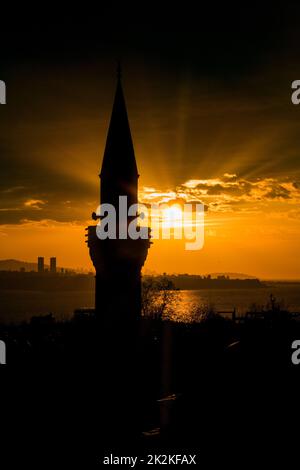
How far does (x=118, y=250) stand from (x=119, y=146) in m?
4.56

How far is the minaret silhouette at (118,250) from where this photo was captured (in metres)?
22.7

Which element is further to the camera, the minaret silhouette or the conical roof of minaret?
the conical roof of minaret

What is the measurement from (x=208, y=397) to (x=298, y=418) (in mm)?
2249

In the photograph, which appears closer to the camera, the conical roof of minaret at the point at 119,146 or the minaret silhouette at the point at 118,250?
the minaret silhouette at the point at 118,250

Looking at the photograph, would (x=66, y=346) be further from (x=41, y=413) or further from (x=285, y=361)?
(x=285, y=361)

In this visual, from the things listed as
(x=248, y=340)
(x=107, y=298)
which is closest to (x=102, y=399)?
(x=107, y=298)

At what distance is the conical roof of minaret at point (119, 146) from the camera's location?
22.8 m

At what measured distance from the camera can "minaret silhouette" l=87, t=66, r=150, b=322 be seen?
22688 millimetres

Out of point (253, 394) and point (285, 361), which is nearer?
point (253, 394)

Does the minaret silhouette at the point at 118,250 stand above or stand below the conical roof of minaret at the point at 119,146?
below

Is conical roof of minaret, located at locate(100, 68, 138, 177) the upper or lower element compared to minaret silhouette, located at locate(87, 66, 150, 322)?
upper

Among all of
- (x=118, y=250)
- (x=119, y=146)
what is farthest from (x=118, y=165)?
(x=118, y=250)
